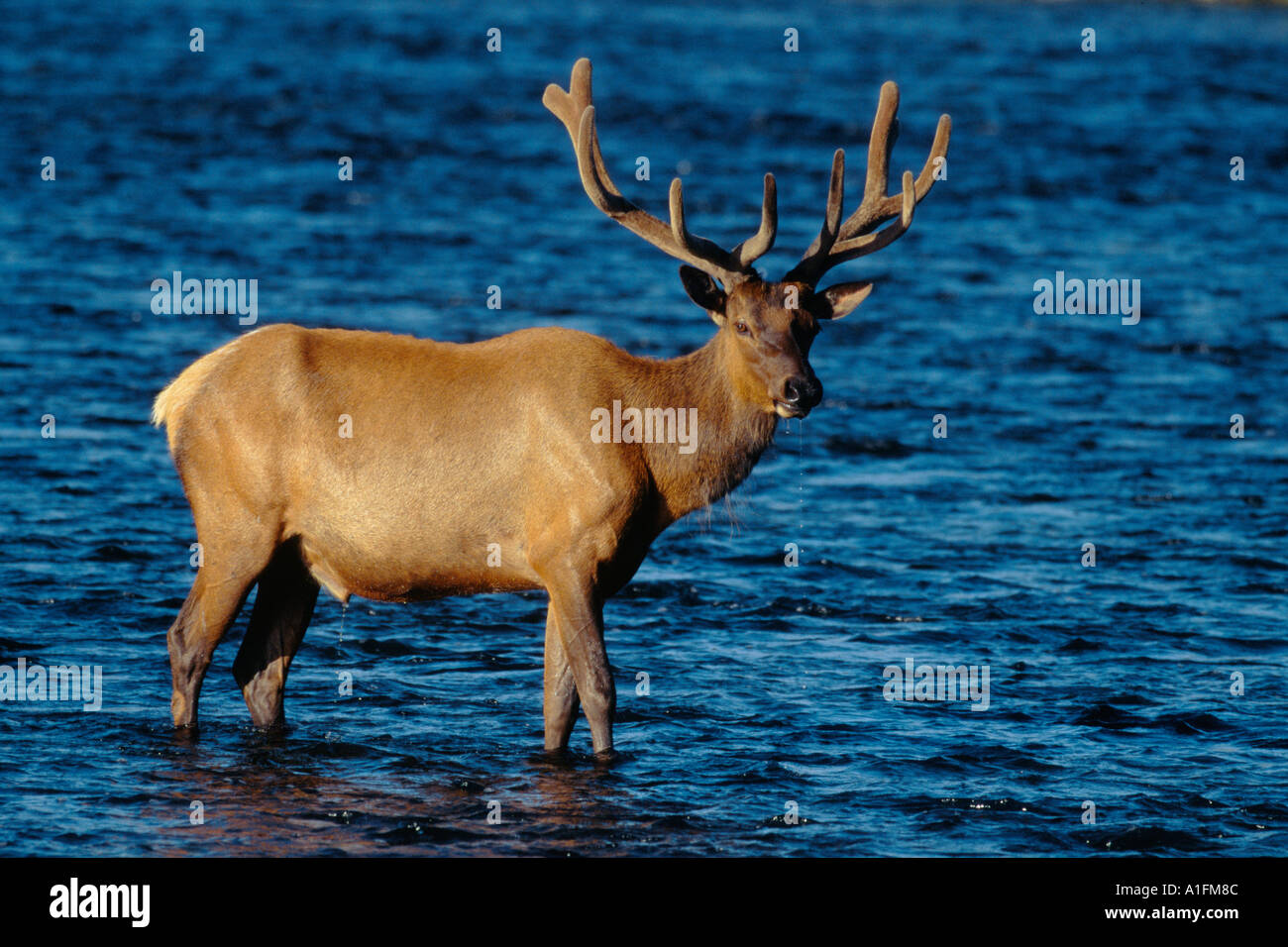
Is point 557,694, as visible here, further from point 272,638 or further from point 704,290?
point 704,290

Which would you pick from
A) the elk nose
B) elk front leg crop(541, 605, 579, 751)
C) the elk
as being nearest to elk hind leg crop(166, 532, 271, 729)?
the elk

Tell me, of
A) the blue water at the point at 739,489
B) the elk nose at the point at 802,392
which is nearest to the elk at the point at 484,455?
the elk nose at the point at 802,392

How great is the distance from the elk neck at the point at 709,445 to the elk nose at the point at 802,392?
1.33ft

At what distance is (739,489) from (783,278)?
384cm

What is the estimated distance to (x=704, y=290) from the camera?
995 centimetres

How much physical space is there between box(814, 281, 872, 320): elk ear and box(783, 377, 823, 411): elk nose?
725 millimetres

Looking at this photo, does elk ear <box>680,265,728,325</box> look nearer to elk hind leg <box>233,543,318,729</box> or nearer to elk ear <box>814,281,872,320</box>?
elk ear <box>814,281,872,320</box>

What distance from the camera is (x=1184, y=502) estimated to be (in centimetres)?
1606

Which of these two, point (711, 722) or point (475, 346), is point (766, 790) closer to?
point (711, 722)

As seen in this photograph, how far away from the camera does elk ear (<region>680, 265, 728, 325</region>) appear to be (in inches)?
389

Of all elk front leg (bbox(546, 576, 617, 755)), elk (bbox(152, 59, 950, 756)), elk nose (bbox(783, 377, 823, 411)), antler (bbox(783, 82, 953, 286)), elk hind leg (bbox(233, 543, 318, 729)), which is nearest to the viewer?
elk nose (bbox(783, 377, 823, 411))

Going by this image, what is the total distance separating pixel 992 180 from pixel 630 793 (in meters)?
22.9

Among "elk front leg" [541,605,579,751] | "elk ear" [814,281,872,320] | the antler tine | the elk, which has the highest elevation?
the antler tine
